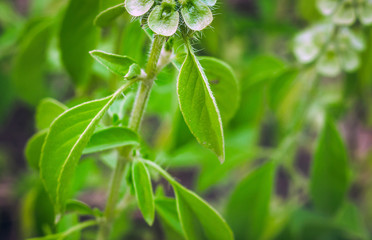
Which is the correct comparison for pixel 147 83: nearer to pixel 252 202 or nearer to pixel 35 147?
pixel 35 147

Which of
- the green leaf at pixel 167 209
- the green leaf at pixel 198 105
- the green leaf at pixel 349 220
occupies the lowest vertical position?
the green leaf at pixel 349 220

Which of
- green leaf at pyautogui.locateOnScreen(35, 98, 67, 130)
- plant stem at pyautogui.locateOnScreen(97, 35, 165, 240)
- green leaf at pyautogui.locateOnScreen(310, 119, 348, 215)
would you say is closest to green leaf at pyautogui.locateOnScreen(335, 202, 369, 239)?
green leaf at pyautogui.locateOnScreen(310, 119, 348, 215)

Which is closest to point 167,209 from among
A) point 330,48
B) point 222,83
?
point 222,83

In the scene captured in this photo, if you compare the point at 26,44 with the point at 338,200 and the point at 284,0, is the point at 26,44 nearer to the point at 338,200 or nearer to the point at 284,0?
the point at 338,200

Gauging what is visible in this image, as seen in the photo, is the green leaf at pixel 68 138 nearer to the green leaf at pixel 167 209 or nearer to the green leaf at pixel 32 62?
the green leaf at pixel 167 209

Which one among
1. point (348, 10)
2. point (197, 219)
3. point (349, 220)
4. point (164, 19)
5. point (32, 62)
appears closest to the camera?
point (164, 19)

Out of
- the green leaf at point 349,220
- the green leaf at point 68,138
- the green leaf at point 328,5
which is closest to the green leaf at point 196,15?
the green leaf at point 68,138

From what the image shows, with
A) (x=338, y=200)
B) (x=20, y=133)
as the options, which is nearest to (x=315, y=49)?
(x=338, y=200)
